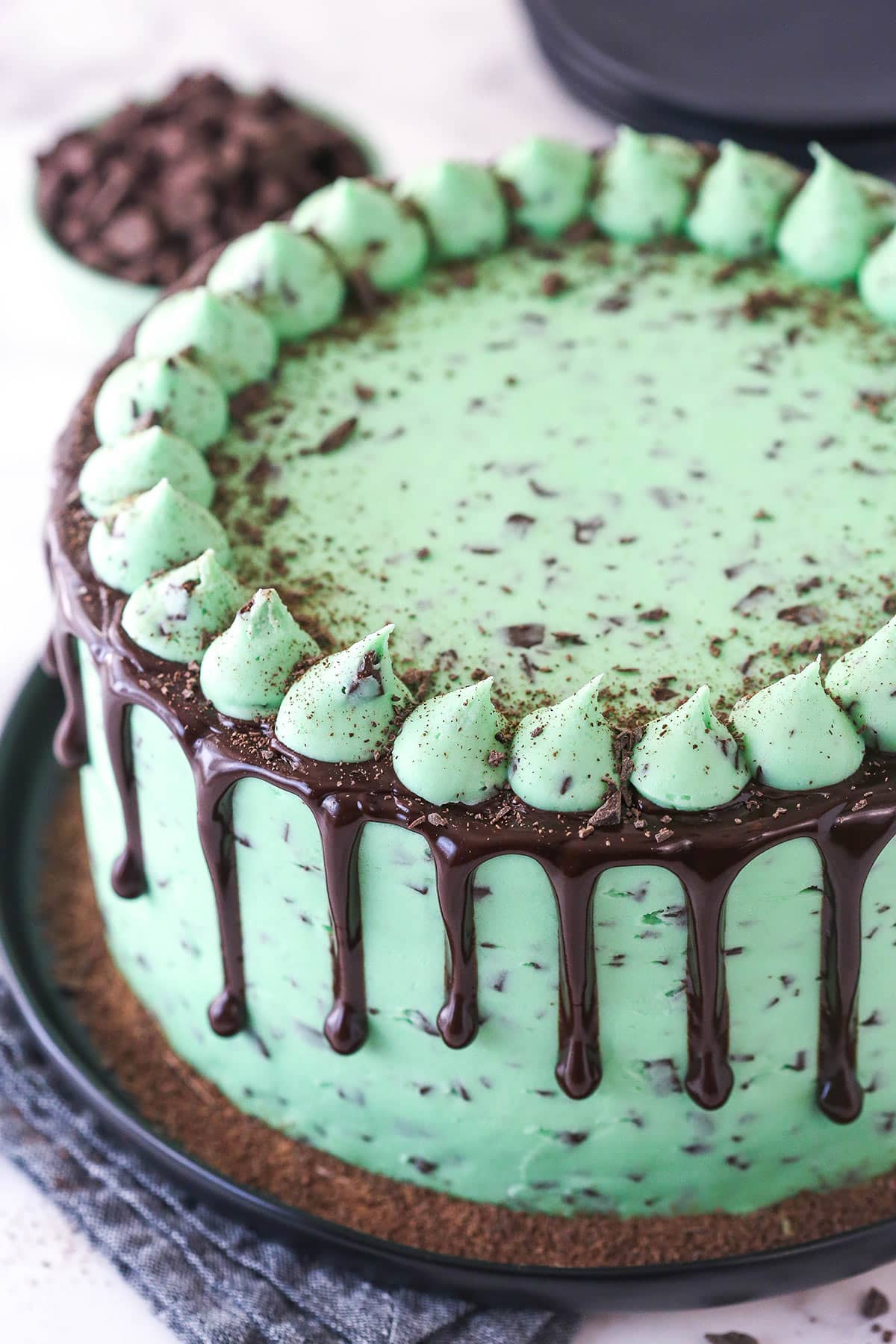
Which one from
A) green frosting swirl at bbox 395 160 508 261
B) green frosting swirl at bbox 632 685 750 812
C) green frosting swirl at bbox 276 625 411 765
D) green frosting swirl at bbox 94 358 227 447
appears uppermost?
green frosting swirl at bbox 395 160 508 261

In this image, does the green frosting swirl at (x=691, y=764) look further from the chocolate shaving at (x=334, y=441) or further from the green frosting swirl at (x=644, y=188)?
the green frosting swirl at (x=644, y=188)

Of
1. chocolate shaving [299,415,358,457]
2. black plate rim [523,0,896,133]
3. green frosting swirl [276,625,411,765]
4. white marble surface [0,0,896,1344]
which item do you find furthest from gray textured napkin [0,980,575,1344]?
black plate rim [523,0,896,133]

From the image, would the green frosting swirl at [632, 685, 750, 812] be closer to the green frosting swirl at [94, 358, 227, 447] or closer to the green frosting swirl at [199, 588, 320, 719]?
the green frosting swirl at [199, 588, 320, 719]

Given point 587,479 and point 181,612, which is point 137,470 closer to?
point 181,612

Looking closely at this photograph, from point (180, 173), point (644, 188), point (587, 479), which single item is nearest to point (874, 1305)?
point (587, 479)

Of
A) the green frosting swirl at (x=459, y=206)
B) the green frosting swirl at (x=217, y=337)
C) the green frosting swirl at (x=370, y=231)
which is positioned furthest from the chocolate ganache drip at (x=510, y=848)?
the green frosting swirl at (x=459, y=206)
